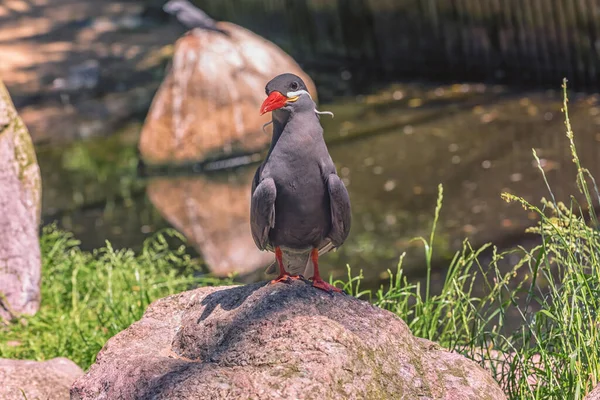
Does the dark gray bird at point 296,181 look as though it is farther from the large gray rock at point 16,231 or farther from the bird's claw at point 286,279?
the large gray rock at point 16,231

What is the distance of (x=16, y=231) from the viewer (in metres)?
4.91

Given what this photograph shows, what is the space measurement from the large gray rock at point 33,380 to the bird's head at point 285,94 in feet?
4.69

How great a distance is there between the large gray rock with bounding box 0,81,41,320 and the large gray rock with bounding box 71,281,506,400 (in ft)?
6.40

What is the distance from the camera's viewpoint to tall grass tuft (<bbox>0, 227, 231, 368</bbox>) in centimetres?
442

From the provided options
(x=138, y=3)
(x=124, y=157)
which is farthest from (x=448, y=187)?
(x=138, y=3)

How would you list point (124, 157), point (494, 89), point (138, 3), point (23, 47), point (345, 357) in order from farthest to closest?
point (138, 3), point (23, 47), point (494, 89), point (124, 157), point (345, 357)

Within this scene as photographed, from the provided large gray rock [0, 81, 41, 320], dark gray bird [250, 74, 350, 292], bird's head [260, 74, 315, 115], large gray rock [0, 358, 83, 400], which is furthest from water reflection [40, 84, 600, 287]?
bird's head [260, 74, 315, 115]

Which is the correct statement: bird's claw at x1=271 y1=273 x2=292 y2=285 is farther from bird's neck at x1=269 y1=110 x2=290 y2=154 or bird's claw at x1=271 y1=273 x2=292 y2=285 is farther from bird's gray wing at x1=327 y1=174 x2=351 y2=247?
bird's neck at x1=269 y1=110 x2=290 y2=154

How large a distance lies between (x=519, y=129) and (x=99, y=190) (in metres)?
3.92

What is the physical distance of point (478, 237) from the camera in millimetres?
6297

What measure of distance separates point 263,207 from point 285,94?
1.36ft

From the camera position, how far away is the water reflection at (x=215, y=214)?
626 cm

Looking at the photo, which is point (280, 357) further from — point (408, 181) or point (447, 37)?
point (447, 37)

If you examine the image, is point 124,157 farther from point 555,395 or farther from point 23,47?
point 555,395
